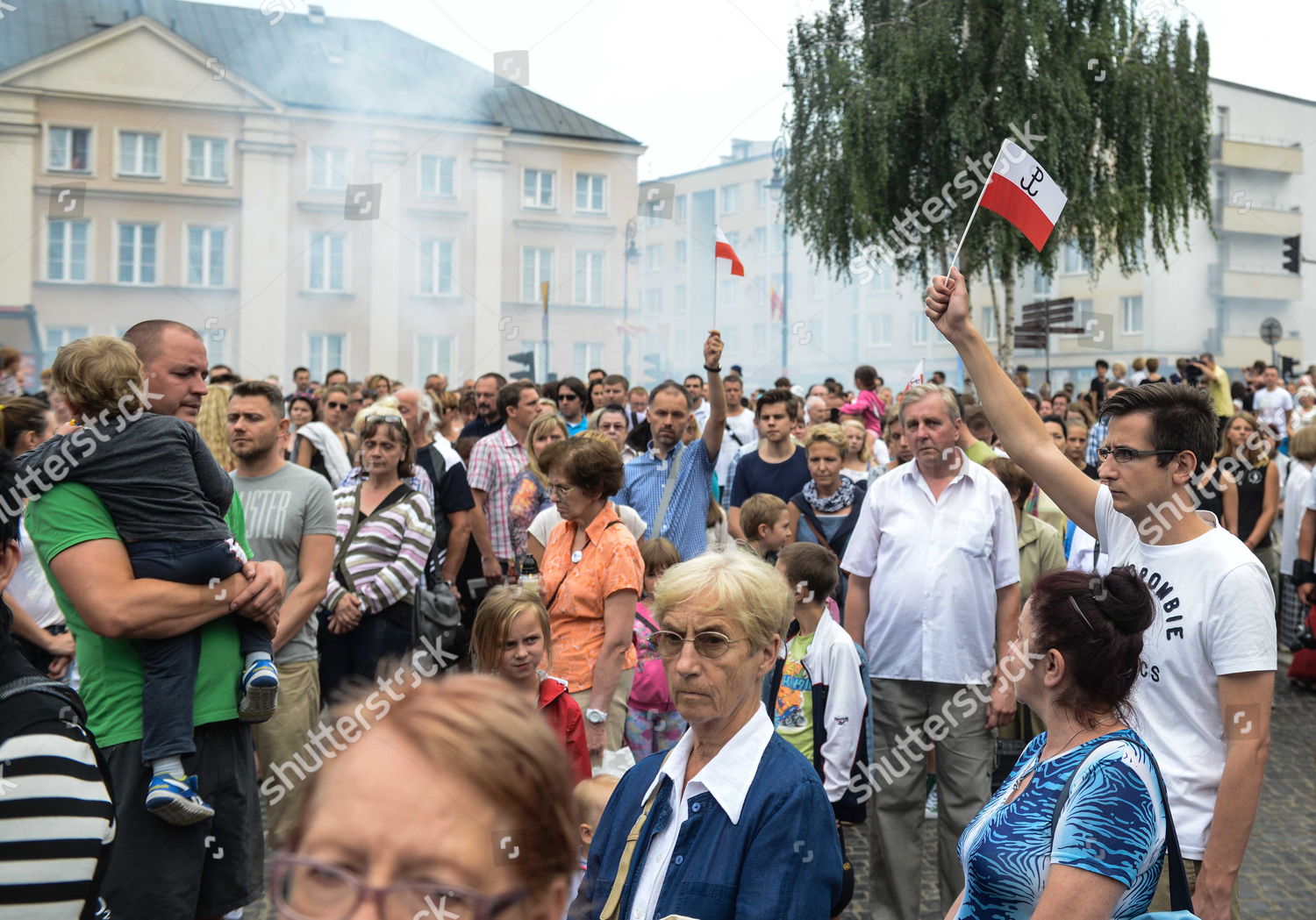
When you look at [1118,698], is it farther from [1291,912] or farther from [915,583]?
[1291,912]

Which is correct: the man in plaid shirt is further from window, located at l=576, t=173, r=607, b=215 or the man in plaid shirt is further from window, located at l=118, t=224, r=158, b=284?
window, located at l=118, t=224, r=158, b=284

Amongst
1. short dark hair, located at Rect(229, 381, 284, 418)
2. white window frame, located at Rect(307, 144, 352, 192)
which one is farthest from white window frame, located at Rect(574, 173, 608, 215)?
short dark hair, located at Rect(229, 381, 284, 418)

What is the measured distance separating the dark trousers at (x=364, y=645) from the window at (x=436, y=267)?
26.1m

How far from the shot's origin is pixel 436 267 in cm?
3172

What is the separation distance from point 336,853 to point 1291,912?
523 centimetres

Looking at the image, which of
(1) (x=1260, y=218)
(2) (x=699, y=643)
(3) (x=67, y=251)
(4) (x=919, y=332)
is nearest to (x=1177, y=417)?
(2) (x=699, y=643)

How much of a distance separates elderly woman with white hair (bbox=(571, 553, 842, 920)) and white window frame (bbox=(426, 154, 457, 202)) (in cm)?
2795

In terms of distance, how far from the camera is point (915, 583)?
4863mm

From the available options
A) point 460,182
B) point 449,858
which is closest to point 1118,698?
point 449,858

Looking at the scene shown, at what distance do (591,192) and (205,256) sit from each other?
11.4 meters

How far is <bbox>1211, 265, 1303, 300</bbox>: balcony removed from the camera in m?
51.7

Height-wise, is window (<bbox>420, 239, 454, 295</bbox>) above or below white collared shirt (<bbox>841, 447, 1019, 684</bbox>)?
above

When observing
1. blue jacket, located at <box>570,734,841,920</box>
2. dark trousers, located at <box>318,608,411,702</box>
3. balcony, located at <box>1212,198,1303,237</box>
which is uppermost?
balcony, located at <box>1212,198,1303,237</box>

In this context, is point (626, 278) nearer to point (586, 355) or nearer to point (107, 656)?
point (586, 355)
